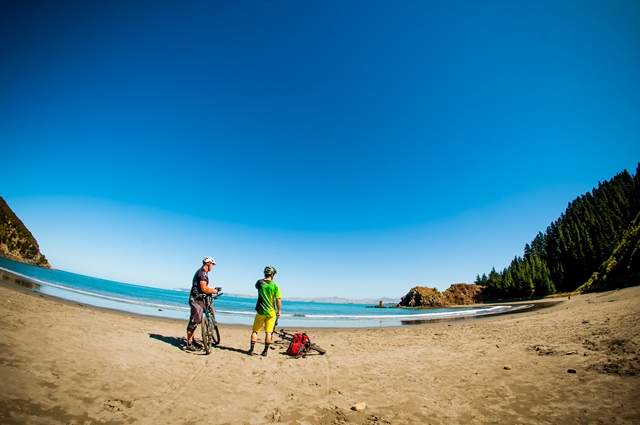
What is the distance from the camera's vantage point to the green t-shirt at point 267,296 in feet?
26.1

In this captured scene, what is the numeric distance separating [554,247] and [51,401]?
123m

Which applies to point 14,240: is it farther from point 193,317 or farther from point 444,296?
point 444,296

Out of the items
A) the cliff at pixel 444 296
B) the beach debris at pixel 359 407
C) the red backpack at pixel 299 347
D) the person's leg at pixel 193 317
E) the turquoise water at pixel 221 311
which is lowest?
the cliff at pixel 444 296

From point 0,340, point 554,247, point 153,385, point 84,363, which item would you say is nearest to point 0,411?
point 153,385

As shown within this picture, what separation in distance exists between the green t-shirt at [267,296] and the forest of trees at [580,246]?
310 feet

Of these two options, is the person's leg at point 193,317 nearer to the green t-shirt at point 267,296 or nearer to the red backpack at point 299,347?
the green t-shirt at point 267,296

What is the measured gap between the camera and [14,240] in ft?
236

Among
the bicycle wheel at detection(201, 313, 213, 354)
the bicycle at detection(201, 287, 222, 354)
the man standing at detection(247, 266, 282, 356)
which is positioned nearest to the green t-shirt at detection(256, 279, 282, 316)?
the man standing at detection(247, 266, 282, 356)

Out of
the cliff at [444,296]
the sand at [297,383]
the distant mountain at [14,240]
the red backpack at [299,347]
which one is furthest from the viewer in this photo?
the cliff at [444,296]

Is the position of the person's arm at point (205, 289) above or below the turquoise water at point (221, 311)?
above

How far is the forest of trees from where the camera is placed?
6988cm

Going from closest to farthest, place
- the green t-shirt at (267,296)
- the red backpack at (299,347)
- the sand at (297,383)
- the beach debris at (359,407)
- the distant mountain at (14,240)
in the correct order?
1. the sand at (297,383)
2. the beach debris at (359,407)
3. the green t-shirt at (267,296)
4. the red backpack at (299,347)
5. the distant mountain at (14,240)

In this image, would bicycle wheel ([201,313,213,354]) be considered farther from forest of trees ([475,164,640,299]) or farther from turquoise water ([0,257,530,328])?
forest of trees ([475,164,640,299])

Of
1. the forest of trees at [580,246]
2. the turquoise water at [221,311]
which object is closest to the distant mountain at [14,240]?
the turquoise water at [221,311]
